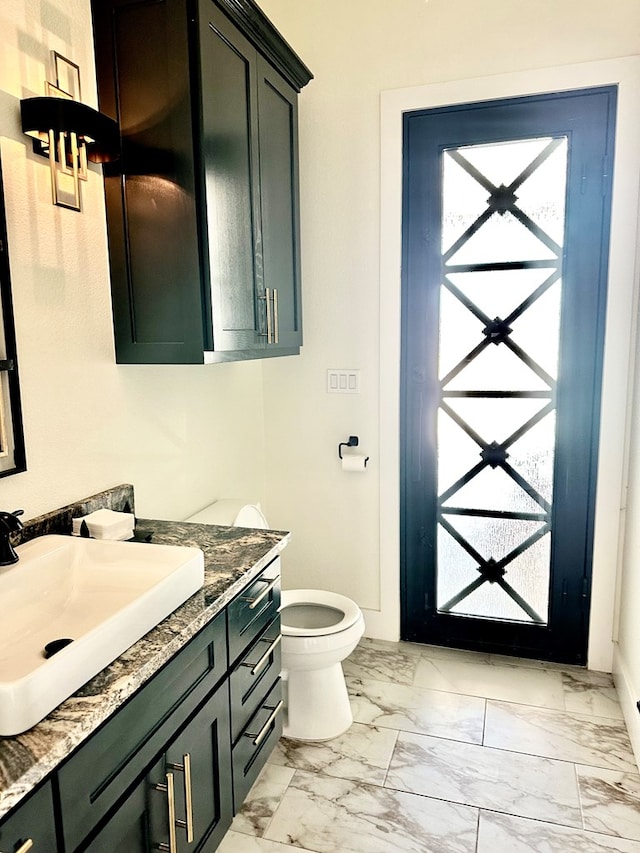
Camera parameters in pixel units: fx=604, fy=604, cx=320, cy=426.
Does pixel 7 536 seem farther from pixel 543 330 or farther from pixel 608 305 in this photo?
pixel 608 305

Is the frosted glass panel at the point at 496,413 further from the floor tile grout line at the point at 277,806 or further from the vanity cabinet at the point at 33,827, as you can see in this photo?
the vanity cabinet at the point at 33,827

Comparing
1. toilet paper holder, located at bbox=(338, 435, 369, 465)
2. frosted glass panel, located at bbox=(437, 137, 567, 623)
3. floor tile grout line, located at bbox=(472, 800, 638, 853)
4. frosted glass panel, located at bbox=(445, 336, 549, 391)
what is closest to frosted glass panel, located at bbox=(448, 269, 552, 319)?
frosted glass panel, located at bbox=(437, 137, 567, 623)

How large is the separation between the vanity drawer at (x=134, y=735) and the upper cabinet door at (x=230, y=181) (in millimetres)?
850

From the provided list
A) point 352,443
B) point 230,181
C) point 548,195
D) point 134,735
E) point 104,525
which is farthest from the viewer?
point 352,443

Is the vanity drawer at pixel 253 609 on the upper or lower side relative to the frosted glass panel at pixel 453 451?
lower

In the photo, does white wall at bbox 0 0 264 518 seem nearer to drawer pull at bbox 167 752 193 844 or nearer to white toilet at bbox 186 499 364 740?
white toilet at bbox 186 499 364 740

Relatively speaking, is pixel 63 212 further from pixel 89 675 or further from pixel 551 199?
pixel 551 199

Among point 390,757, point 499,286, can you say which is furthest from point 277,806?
point 499,286

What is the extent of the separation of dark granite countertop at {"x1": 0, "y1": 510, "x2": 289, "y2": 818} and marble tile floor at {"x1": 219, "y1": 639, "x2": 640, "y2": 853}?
0.83m

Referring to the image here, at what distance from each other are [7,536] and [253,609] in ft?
2.08

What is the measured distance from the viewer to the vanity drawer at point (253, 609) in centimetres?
150

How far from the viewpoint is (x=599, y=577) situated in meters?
2.47

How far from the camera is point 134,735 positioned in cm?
111

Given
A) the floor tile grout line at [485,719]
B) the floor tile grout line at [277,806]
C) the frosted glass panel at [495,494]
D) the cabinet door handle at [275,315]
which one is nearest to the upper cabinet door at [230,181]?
the cabinet door handle at [275,315]
